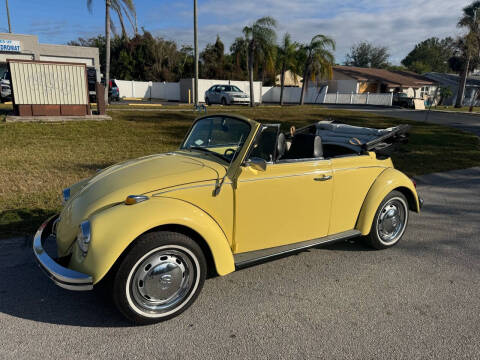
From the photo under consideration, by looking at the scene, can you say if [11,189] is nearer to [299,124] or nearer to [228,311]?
[228,311]

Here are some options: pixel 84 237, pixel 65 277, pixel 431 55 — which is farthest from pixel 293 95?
pixel 431 55

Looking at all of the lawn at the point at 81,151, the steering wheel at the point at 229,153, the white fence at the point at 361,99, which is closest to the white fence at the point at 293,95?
the white fence at the point at 361,99

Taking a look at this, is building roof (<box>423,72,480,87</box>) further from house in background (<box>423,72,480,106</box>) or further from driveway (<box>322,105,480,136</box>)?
driveway (<box>322,105,480,136</box>)

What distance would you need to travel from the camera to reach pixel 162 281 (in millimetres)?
2838

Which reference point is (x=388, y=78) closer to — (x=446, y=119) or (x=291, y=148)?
(x=446, y=119)

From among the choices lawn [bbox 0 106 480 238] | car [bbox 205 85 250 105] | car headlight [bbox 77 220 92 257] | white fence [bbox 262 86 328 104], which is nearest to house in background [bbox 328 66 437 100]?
white fence [bbox 262 86 328 104]

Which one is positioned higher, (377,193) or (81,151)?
(377,193)

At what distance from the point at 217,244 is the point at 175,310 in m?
0.62

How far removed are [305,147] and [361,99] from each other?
35.6 meters

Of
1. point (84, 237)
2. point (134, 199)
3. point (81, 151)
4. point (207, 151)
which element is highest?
point (207, 151)

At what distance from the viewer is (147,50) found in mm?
47219

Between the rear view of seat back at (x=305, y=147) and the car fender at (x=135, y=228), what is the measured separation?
1.38 metres

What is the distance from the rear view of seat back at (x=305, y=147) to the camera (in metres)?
3.86

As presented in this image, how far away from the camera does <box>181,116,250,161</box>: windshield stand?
138 inches
